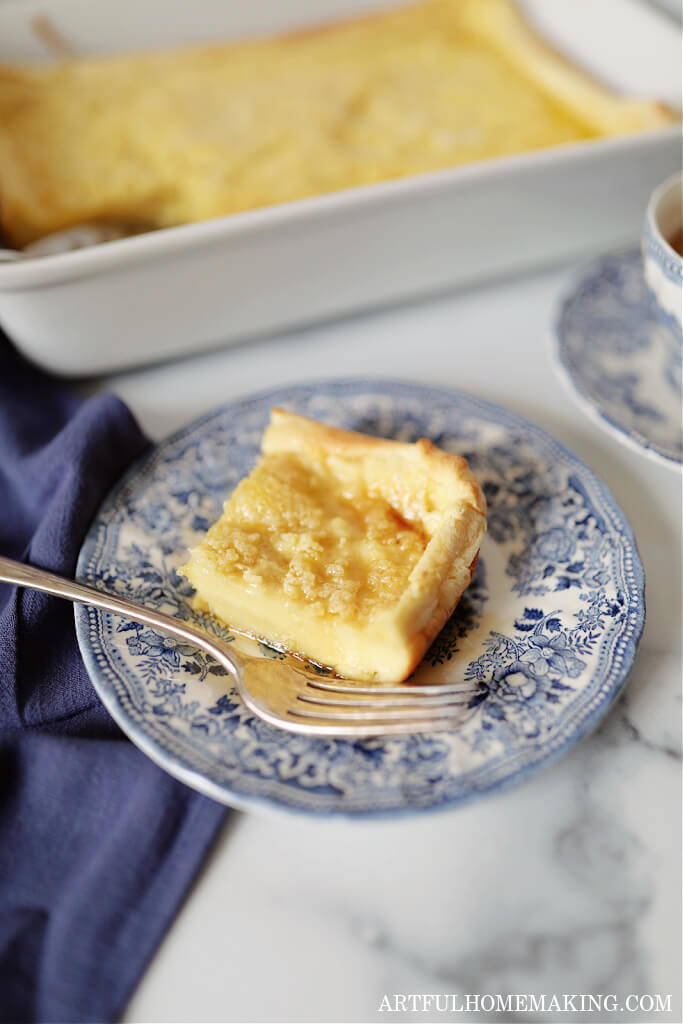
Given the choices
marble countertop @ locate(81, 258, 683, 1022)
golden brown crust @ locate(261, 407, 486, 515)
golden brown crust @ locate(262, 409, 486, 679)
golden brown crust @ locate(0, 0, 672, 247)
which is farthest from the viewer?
golden brown crust @ locate(0, 0, 672, 247)

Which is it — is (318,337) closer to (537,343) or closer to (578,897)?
(537,343)

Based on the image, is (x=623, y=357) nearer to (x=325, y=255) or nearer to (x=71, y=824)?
(x=325, y=255)

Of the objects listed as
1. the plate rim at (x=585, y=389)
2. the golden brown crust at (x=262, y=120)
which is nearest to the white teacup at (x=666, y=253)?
the plate rim at (x=585, y=389)

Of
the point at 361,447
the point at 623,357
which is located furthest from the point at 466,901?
the point at 623,357

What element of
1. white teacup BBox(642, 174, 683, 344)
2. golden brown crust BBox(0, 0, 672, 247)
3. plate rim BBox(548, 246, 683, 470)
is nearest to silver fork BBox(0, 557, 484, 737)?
plate rim BBox(548, 246, 683, 470)

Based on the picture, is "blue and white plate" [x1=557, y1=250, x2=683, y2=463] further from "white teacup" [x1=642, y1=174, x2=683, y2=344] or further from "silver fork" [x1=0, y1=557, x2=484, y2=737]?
"silver fork" [x1=0, y1=557, x2=484, y2=737]
